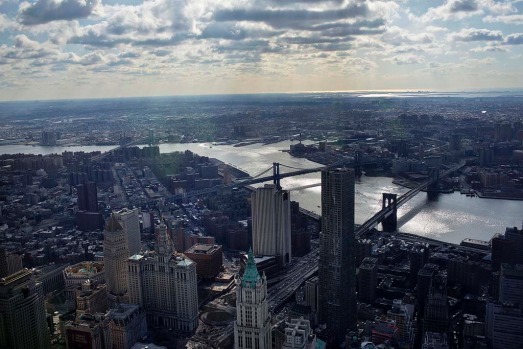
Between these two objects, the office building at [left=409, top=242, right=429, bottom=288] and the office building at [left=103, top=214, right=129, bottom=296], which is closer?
the office building at [left=103, top=214, right=129, bottom=296]

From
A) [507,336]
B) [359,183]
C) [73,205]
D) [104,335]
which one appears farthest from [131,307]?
[359,183]

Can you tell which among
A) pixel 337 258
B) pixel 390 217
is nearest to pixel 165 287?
pixel 337 258

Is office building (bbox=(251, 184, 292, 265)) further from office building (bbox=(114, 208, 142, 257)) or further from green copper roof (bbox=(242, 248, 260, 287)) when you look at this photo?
green copper roof (bbox=(242, 248, 260, 287))

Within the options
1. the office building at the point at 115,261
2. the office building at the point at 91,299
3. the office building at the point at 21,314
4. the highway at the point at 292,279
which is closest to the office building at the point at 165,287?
the office building at the point at 91,299

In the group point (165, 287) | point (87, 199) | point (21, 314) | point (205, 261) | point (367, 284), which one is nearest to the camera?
point (21, 314)

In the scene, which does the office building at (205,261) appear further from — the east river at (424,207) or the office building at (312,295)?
the east river at (424,207)

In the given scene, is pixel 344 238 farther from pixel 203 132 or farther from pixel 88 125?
pixel 88 125

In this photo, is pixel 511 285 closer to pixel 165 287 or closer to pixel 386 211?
pixel 165 287

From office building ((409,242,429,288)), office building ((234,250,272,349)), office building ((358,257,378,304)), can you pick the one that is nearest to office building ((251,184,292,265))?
office building ((358,257,378,304))
